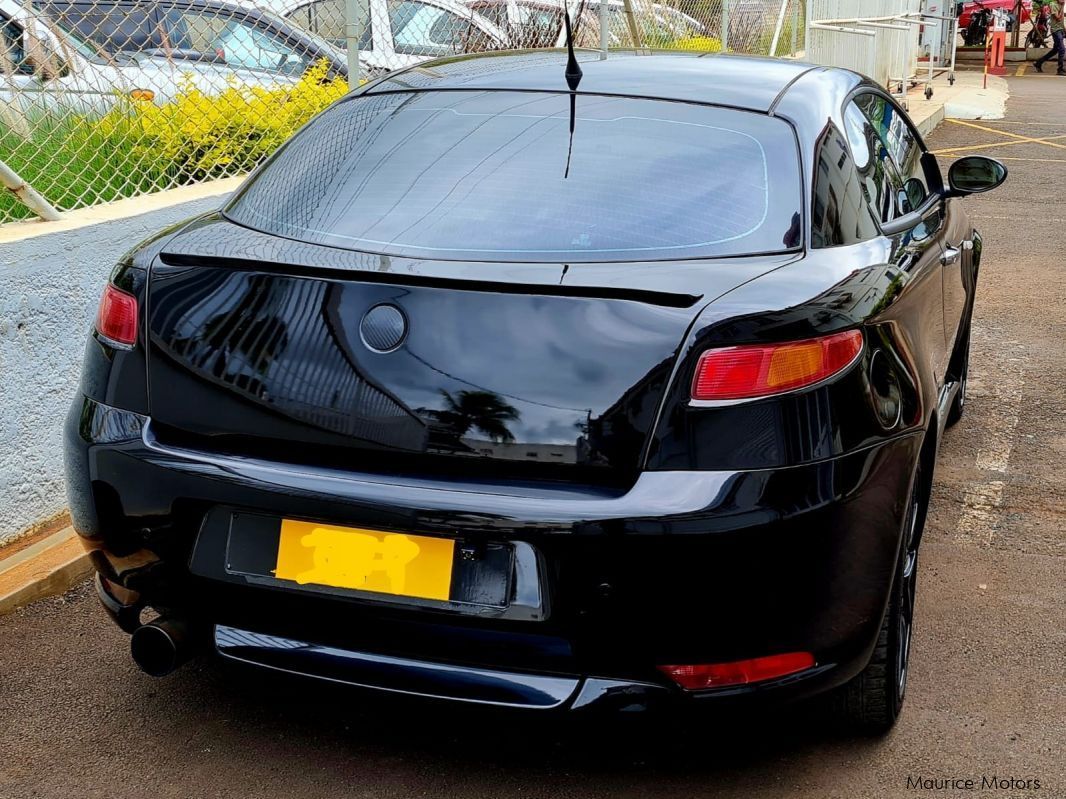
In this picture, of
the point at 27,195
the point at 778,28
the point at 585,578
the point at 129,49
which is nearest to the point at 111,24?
the point at 129,49

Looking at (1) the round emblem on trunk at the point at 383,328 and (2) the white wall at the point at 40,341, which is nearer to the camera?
(1) the round emblem on trunk at the point at 383,328

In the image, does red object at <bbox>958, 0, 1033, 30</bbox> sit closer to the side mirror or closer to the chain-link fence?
the chain-link fence

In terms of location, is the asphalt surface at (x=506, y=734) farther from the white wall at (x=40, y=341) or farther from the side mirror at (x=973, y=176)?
the side mirror at (x=973, y=176)

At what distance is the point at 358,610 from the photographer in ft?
7.96

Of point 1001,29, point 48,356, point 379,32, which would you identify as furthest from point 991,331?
→ point 1001,29

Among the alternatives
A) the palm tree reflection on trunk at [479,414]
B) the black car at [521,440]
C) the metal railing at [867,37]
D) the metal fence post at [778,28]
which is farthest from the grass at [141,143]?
the metal railing at [867,37]

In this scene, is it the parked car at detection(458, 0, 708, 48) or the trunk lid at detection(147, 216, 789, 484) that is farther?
the parked car at detection(458, 0, 708, 48)

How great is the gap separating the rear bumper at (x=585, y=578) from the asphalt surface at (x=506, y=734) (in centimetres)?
9

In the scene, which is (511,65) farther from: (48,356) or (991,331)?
(991,331)

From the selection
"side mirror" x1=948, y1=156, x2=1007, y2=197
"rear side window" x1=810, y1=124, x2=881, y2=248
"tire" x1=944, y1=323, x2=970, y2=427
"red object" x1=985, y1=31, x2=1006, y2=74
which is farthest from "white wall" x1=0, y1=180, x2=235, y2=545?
"red object" x1=985, y1=31, x2=1006, y2=74

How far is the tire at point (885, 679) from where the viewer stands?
9.18 ft

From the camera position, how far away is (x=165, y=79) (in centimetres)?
512

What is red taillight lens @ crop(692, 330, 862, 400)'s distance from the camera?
7.75ft

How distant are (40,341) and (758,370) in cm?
256
